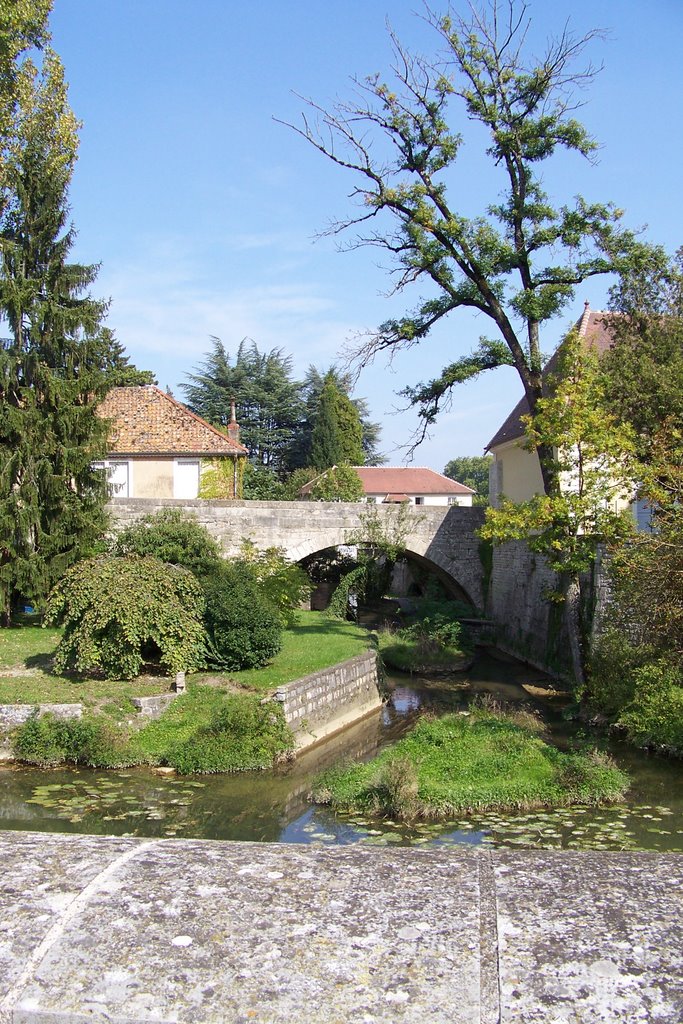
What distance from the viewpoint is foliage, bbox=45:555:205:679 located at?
1405 cm

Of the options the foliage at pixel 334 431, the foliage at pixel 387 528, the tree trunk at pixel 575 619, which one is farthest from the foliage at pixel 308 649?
the foliage at pixel 334 431

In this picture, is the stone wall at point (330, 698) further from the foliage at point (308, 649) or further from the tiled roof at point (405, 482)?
the tiled roof at point (405, 482)

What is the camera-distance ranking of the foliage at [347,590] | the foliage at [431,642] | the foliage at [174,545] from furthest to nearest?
1. the foliage at [347,590]
2. the foliage at [431,642]
3. the foliage at [174,545]

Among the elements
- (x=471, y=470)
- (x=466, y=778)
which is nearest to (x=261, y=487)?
(x=466, y=778)

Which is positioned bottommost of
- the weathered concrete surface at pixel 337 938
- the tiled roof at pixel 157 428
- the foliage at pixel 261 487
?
the weathered concrete surface at pixel 337 938

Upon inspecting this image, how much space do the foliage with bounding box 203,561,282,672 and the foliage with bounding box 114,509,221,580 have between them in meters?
1.06

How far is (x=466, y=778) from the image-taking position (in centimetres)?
1121

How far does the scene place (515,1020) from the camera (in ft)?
5.38

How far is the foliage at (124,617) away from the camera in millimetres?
14055

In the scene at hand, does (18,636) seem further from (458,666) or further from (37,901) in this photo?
(37,901)

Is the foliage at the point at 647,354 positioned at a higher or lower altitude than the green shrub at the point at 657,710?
higher

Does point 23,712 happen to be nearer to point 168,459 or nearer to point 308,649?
point 308,649

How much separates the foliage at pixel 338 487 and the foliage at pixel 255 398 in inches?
Result: 532

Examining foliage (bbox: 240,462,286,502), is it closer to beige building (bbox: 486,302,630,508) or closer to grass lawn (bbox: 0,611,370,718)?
beige building (bbox: 486,302,630,508)
